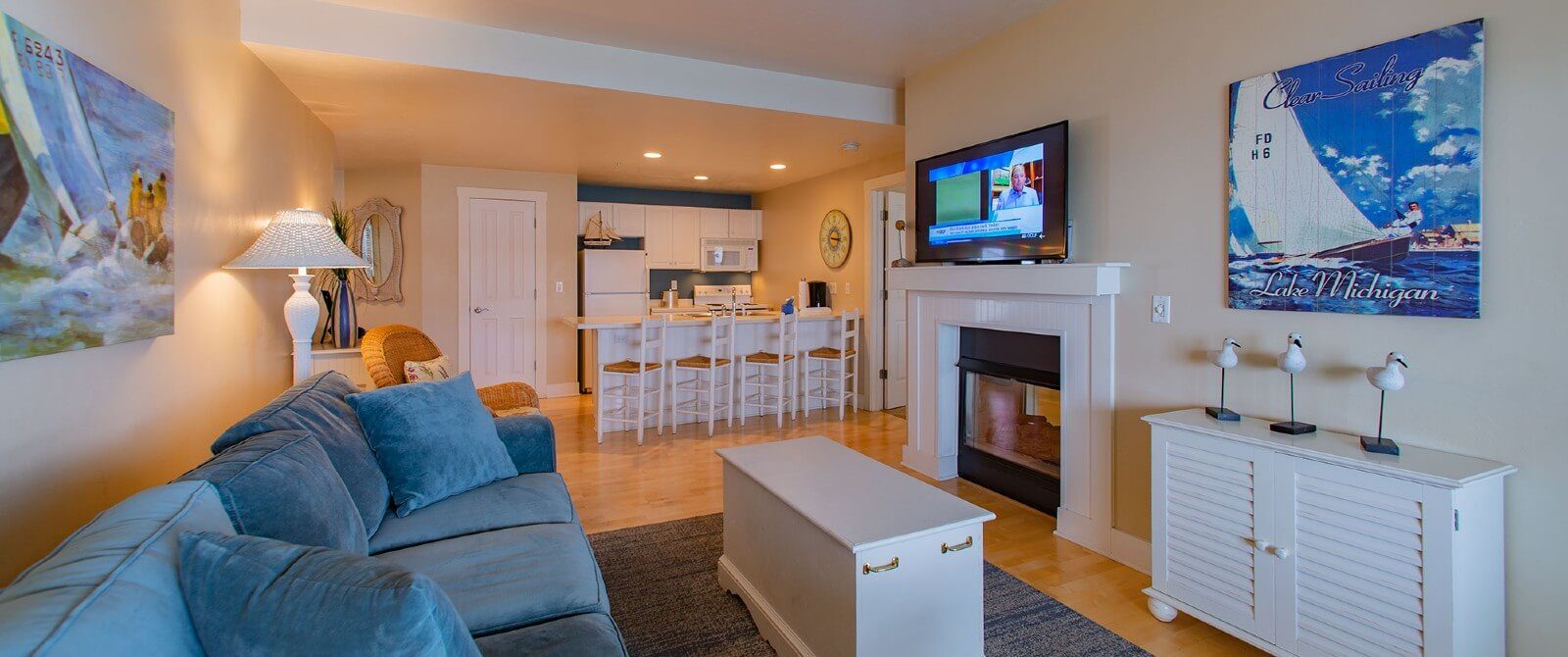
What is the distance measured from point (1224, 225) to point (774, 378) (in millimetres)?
3982

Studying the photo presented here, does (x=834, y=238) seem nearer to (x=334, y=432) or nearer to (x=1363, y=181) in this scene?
(x=1363, y=181)

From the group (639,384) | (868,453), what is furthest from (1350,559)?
(639,384)

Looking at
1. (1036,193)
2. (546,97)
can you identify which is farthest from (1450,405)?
(546,97)

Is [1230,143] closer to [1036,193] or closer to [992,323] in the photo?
[1036,193]

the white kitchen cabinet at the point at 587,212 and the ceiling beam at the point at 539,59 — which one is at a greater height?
the ceiling beam at the point at 539,59

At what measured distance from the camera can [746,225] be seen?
809cm

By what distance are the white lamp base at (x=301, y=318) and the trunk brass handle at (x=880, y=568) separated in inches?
103

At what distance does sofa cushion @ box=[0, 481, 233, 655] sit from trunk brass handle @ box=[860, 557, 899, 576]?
1322 millimetres

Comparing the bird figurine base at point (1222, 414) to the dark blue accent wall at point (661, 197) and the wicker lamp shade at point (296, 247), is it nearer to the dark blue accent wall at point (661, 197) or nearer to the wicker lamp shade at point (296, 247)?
the wicker lamp shade at point (296, 247)

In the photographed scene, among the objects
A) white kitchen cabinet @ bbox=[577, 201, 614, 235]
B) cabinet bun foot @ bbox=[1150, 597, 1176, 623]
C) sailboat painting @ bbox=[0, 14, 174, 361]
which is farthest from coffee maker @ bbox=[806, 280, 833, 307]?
sailboat painting @ bbox=[0, 14, 174, 361]

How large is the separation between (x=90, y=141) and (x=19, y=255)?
422 millimetres

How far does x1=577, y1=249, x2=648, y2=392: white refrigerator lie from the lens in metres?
7.19

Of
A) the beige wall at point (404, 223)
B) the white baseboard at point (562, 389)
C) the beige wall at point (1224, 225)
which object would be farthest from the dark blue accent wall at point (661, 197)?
the beige wall at point (1224, 225)

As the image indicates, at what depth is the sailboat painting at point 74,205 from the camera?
1.39 metres
